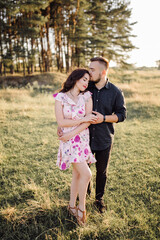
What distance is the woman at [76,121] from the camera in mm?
2117

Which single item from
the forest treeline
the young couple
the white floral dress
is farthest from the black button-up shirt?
the forest treeline

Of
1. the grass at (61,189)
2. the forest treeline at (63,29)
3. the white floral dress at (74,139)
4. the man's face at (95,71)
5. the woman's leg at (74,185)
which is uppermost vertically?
the forest treeline at (63,29)

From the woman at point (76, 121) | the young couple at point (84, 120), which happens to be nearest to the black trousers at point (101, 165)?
the young couple at point (84, 120)

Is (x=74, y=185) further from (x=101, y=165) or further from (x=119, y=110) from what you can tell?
(x=119, y=110)

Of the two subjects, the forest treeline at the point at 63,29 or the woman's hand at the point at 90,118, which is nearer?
the woman's hand at the point at 90,118

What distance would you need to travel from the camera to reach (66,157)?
2.19 metres

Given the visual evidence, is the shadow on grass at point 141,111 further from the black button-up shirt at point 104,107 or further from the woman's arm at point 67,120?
the woman's arm at point 67,120

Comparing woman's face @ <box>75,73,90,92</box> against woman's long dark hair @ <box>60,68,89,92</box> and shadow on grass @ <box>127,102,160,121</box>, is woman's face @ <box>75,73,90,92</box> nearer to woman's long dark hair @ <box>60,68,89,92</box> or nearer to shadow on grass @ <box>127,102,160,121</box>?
woman's long dark hair @ <box>60,68,89,92</box>

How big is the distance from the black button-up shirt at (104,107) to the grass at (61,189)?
1.13 meters

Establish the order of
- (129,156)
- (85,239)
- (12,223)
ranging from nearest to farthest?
(85,239)
(12,223)
(129,156)

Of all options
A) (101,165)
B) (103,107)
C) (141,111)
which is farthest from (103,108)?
(141,111)

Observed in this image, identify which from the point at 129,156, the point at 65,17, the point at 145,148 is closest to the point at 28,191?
the point at 129,156

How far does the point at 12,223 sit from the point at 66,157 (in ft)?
4.41

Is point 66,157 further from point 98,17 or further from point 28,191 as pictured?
point 98,17
